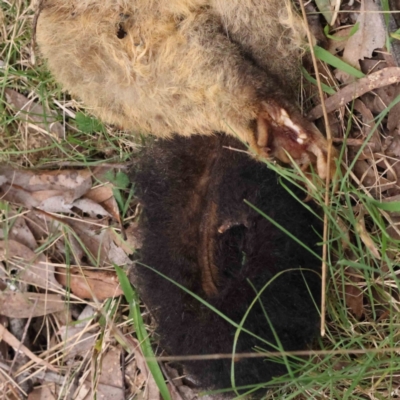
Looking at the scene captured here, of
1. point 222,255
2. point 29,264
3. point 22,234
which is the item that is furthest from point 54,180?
point 222,255

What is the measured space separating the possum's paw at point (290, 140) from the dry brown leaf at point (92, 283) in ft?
4.11

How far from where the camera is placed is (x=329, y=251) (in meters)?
2.18

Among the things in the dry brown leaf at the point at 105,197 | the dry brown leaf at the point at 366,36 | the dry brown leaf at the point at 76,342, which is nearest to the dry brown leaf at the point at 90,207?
the dry brown leaf at the point at 105,197

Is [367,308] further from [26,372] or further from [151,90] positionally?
[26,372]

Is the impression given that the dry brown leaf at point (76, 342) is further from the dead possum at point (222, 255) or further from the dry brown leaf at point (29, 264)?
the dead possum at point (222, 255)

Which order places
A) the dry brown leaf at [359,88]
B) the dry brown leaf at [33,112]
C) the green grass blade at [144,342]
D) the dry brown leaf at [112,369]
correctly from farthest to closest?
1. the dry brown leaf at [33,112]
2. the dry brown leaf at [112,369]
3. the green grass blade at [144,342]
4. the dry brown leaf at [359,88]

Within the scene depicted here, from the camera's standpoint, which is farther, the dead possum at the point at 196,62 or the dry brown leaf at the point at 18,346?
the dry brown leaf at the point at 18,346

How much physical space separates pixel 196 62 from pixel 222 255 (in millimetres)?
863

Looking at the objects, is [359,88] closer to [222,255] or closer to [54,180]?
[222,255]

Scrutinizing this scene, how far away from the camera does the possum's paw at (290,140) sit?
2.10m

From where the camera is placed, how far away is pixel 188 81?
2.16 meters

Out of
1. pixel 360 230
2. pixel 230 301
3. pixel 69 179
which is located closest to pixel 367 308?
pixel 360 230

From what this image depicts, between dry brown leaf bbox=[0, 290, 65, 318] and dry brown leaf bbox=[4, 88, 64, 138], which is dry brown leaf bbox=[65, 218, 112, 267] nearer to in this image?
dry brown leaf bbox=[0, 290, 65, 318]

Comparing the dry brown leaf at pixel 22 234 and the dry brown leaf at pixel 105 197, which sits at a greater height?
the dry brown leaf at pixel 105 197
